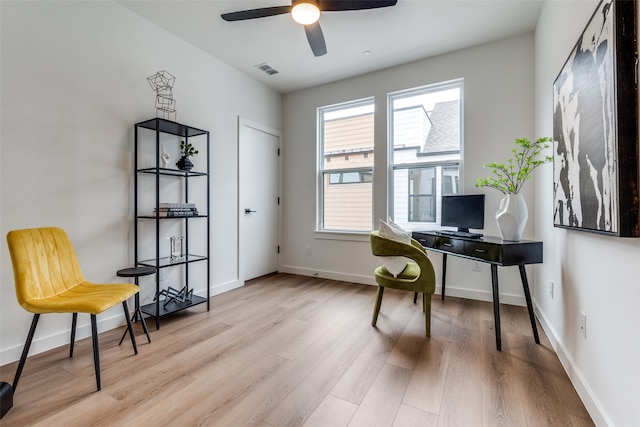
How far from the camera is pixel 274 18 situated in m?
2.71

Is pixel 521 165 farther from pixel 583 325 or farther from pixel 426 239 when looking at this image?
pixel 583 325

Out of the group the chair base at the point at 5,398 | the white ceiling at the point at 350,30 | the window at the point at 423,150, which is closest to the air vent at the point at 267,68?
the white ceiling at the point at 350,30

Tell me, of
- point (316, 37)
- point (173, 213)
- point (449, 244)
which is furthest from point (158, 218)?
point (449, 244)

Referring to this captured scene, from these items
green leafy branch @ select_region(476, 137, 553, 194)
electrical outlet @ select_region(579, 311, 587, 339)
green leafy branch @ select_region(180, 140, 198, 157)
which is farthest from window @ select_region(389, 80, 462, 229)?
green leafy branch @ select_region(180, 140, 198, 157)

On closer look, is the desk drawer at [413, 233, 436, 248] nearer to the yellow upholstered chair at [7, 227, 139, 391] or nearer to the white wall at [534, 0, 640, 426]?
the white wall at [534, 0, 640, 426]

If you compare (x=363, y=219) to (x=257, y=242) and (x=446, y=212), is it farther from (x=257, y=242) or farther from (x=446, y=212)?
(x=257, y=242)

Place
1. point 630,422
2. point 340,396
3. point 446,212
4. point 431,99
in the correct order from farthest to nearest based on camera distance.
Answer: point 431,99 → point 446,212 → point 340,396 → point 630,422

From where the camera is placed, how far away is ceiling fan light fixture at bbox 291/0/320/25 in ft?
6.40

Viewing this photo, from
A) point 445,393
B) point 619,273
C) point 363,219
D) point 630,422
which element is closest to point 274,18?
point 363,219

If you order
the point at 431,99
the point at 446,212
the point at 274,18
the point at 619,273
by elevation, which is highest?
the point at 274,18

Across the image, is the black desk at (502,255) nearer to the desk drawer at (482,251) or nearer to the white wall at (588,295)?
the desk drawer at (482,251)

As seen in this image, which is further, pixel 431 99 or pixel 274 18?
pixel 431 99

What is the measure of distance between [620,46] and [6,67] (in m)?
3.41

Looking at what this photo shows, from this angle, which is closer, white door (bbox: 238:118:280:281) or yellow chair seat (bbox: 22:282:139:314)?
yellow chair seat (bbox: 22:282:139:314)
